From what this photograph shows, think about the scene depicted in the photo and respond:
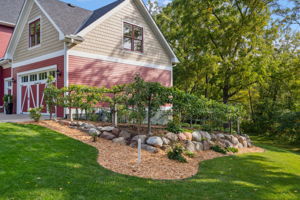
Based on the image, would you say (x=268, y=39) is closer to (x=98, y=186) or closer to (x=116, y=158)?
(x=116, y=158)

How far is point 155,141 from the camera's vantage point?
7285mm

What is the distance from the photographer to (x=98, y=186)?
415 centimetres

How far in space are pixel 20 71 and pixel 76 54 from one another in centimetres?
529

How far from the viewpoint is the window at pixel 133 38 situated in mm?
13836

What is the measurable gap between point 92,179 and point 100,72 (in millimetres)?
8575

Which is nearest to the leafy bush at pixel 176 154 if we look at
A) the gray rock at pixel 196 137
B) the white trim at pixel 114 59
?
the gray rock at pixel 196 137

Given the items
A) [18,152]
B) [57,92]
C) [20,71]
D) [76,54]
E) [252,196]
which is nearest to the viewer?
[252,196]

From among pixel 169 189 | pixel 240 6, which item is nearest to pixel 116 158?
pixel 169 189

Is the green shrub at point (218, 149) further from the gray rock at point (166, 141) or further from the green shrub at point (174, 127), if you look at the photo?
the gray rock at point (166, 141)

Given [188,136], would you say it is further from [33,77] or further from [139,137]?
[33,77]

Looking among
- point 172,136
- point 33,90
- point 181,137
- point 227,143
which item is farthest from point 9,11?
point 227,143

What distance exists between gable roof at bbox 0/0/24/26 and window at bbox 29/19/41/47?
5.94 metres

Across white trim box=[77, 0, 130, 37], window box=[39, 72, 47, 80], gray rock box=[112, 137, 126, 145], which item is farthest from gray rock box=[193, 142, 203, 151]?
window box=[39, 72, 47, 80]

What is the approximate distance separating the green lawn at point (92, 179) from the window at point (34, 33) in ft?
26.3
